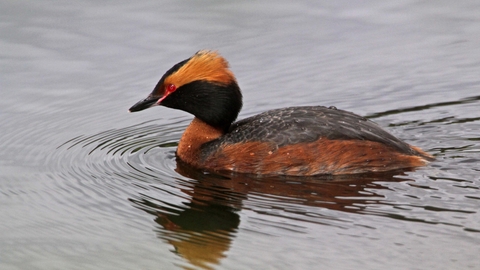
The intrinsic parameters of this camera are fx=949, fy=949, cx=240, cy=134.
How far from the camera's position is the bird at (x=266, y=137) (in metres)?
9.71

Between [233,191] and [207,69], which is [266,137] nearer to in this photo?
[233,191]

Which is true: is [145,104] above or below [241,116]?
above

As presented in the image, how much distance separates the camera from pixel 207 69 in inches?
403

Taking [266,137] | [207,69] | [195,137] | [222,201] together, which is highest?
[207,69]

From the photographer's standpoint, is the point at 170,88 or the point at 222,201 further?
the point at 170,88

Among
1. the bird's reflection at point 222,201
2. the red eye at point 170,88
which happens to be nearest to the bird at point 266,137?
the red eye at point 170,88

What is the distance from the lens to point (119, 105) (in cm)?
1166

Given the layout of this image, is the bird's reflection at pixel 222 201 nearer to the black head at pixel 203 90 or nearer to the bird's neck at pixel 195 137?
the bird's neck at pixel 195 137

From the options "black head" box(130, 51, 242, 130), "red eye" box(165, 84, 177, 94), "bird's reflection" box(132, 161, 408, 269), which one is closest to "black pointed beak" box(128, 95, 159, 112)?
"black head" box(130, 51, 242, 130)

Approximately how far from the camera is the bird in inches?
382

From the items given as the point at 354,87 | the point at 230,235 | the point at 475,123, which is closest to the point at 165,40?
the point at 354,87

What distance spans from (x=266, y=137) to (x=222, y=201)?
4.01 ft

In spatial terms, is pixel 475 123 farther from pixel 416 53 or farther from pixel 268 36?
pixel 268 36

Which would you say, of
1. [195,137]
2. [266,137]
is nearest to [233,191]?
[266,137]
